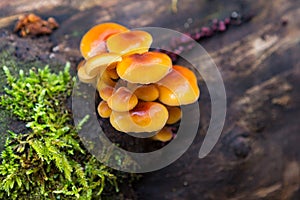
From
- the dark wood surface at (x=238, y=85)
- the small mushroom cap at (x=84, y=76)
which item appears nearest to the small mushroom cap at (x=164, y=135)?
the dark wood surface at (x=238, y=85)

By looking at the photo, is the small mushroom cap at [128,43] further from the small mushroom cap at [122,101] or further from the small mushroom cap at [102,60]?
the small mushroom cap at [122,101]

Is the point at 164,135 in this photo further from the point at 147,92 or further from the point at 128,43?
the point at 128,43

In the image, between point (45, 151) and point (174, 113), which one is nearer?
point (45, 151)

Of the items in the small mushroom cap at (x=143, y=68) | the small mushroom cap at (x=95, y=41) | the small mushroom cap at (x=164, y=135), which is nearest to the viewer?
the small mushroom cap at (x=143, y=68)

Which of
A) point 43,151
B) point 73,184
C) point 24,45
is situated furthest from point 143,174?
point 24,45

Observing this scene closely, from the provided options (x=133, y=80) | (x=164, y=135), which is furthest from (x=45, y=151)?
(x=164, y=135)

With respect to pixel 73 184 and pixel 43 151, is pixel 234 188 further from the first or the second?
pixel 43 151

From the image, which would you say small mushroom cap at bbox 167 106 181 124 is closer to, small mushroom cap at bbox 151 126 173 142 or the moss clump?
small mushroom cap at bbox 151 126 173 142
